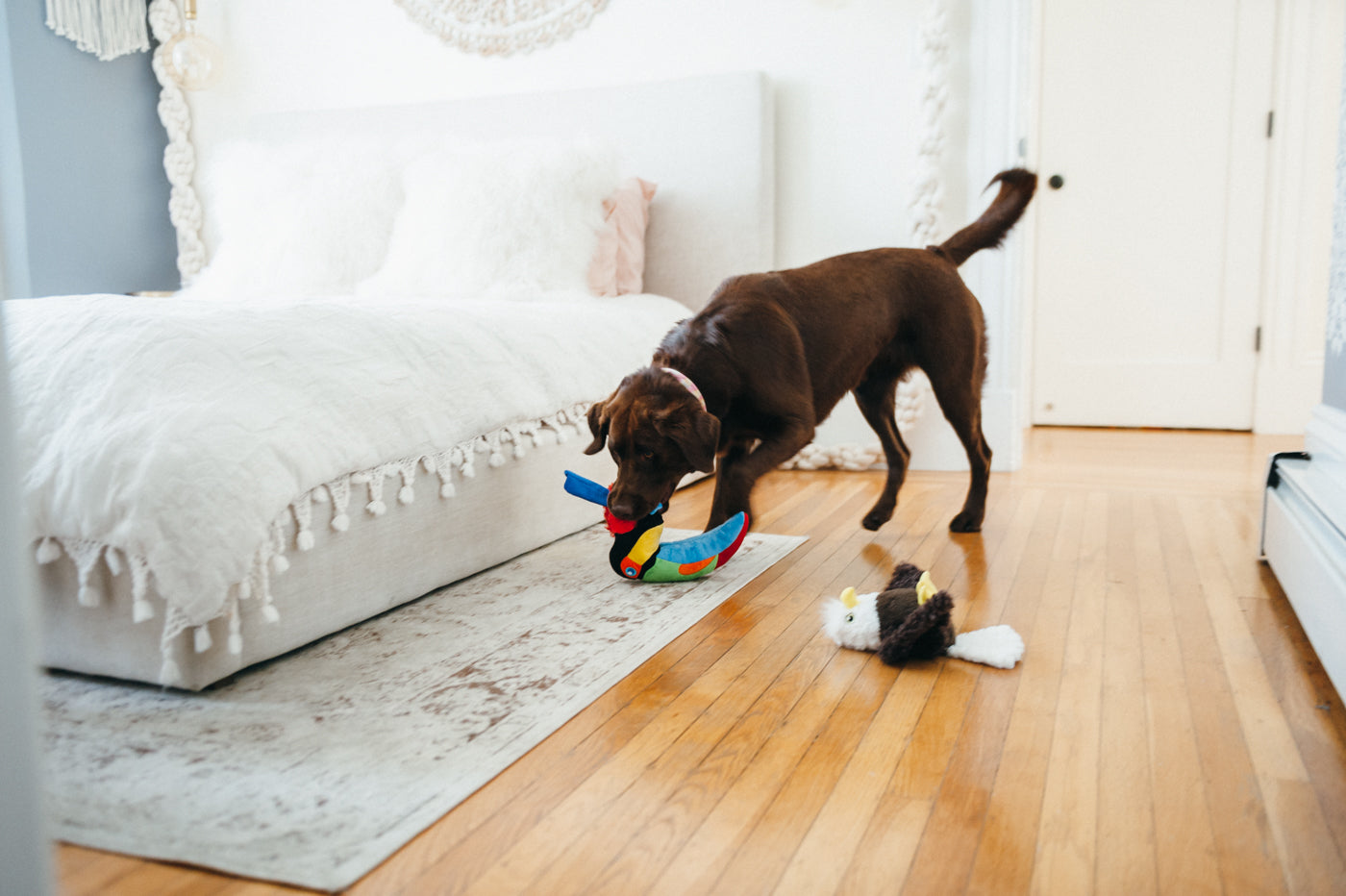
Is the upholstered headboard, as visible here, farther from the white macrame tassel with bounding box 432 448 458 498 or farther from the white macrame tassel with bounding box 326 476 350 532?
the white macrame tassel with bounding box 326 476 350 532

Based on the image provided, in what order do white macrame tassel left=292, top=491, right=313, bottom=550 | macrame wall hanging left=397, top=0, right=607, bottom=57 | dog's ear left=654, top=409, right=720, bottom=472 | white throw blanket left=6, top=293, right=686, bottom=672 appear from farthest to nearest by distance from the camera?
macrame wall hanging left=397, top=0, right=607, bottom=57 < dog's ear left=654, top=409, right=720, bottom=472 < white macrame tassel left=292, top=491, right=313, bottom=550 < white throw blanket left=6, top=293, right=686, bottom=672

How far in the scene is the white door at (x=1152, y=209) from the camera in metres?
3.75

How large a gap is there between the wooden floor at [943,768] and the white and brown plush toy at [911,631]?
0.03 metres

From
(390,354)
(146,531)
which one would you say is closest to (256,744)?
(146,531)

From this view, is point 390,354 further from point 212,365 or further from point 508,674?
point 508,674

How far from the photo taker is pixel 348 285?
2.80m

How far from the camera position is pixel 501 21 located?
11.1 ft

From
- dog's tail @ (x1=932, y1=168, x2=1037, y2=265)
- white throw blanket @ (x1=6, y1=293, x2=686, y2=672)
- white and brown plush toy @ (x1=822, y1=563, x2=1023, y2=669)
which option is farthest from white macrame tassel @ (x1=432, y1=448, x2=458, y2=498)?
dog's tail @ (x1=932, y1=168, x2=1037, y2=265)

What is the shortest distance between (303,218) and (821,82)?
5.66 ft

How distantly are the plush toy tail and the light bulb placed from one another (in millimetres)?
3752

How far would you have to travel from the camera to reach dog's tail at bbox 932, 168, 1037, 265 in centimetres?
218

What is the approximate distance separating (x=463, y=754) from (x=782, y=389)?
1.01m

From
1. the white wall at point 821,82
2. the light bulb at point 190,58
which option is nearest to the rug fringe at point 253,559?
the white wall at point 821,82

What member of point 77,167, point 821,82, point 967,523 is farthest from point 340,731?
point 77,167
